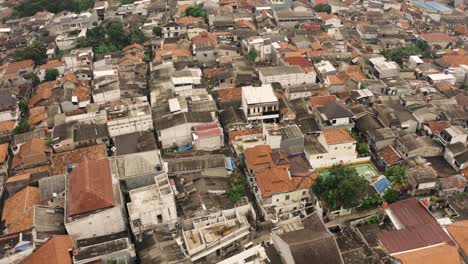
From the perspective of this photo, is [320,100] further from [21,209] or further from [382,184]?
[21,209]

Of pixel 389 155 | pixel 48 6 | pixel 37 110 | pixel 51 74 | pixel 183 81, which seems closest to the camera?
pixel 389 155

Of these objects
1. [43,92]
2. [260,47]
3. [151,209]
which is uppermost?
[260,47]

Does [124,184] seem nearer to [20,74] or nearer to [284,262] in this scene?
[284,262]

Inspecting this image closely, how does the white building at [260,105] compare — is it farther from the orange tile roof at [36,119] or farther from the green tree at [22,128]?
the green tree at [22,128]

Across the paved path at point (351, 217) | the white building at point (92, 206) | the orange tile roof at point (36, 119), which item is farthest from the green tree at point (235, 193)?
the orange tile roof at point (36, 119)

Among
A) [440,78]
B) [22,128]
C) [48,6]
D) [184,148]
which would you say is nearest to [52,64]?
[22,128]

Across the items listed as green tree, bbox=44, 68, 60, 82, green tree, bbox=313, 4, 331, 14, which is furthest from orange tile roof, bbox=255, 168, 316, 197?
green tree, bbox=313, 4, 331, 14

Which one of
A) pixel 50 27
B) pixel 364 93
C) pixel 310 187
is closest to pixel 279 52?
pixel 364 93
